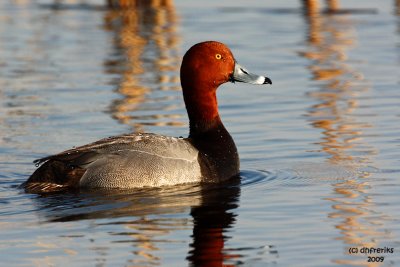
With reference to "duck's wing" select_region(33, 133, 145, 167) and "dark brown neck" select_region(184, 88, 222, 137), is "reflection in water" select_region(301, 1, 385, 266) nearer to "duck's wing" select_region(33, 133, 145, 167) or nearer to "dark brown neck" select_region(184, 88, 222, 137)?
"dark brown neck" select_region(184, 88, 222, 137)

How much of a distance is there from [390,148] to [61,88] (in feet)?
19.8

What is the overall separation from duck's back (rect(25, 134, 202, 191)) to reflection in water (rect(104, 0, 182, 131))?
9.32ft

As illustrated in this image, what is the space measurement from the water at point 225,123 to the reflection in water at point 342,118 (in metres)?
0.03

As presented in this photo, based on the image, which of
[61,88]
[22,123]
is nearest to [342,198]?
[22,123]

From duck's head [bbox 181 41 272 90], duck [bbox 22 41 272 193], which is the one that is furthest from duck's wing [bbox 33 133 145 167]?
duck's head [bbox 181 41 272 90]

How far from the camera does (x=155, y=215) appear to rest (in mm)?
9672

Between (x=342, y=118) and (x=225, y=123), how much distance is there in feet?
4.69

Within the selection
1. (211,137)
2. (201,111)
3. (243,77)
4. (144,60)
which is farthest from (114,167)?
(144,60)

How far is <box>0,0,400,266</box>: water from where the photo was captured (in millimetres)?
8641

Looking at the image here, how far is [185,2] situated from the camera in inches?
1059

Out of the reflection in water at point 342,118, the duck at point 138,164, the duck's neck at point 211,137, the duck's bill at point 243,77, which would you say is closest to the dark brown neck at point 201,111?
the duck's neck at point 211,137

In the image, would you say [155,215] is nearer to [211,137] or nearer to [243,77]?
[211,137]

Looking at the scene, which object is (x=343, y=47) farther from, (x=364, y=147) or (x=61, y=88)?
(x=364, y=147)

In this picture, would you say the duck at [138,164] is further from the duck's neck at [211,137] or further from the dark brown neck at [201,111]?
the dark brown neck at [201,111]
